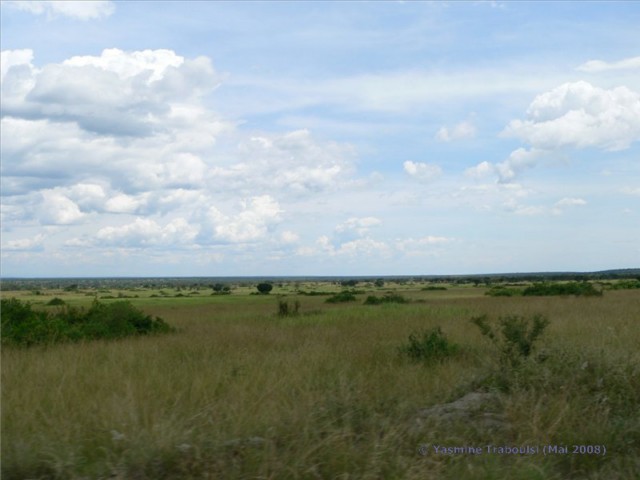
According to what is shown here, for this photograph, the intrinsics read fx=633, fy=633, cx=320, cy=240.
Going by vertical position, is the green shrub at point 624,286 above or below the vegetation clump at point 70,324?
below

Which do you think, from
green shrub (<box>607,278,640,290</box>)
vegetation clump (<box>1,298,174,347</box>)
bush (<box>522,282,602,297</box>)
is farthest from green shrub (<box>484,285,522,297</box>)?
vegetation clump (<box>1,298,174,347</box>)

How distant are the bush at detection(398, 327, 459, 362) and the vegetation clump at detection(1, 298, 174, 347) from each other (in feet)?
25.7

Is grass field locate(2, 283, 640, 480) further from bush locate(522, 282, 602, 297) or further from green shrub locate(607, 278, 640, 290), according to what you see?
green shrub locate(607, 278, 640, 290)

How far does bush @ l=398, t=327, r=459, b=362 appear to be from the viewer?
428 inches

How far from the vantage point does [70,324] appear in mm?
16344

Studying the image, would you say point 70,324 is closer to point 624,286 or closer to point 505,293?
point 505,293

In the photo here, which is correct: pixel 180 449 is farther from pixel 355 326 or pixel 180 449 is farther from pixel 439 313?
pixel 439 313

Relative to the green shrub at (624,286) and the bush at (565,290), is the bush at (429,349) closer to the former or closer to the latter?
the bush at (565,290)

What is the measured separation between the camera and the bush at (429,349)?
10.9 meters

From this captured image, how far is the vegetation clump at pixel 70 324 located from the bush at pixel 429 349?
7841 millimetres

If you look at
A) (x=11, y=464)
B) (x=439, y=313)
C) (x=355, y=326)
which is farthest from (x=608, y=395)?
(x=439, y=313)

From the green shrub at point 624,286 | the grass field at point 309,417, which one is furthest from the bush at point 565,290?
the grass field at point 309,417

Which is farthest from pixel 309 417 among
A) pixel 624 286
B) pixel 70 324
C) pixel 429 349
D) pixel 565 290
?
pixel 624 286

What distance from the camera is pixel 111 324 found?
16.6 metres
